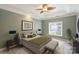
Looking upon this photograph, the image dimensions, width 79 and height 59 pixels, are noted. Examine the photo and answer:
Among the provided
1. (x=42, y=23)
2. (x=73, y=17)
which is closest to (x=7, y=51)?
(x=42, y=23)

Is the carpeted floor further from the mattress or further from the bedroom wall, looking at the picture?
the bedroom wall

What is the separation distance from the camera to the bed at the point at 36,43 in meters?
1.40

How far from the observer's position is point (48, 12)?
157 cm

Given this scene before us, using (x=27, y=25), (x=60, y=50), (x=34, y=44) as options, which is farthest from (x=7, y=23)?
(x=60, y=50)

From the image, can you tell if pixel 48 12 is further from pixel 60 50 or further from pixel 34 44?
pixel 60 50

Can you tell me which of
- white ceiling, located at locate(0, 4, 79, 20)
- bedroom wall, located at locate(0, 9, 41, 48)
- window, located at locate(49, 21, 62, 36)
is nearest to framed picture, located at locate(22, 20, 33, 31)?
bedroom wall, located at locate(0, 9, 41, 48)

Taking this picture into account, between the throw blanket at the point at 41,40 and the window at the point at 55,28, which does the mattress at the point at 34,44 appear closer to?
the throw blanket at the point at 41,40

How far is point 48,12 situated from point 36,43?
2.58ft

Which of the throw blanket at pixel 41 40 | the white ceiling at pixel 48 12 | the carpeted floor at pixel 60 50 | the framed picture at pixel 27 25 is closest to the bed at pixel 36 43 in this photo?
the throw blanket at pixel 41 40

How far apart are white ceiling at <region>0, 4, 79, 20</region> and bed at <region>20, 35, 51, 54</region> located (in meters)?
0.54

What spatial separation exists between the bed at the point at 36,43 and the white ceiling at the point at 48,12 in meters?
0.54

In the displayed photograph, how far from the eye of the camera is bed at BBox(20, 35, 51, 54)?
4.59ft

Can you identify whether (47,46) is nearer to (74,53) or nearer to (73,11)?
(74,53)

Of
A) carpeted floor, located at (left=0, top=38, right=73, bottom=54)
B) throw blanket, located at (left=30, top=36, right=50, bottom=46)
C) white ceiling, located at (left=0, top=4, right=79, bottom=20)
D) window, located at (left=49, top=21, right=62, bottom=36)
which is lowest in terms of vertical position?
carpeted floor, located at (left=0, top=38, right=73, bottom=54)
